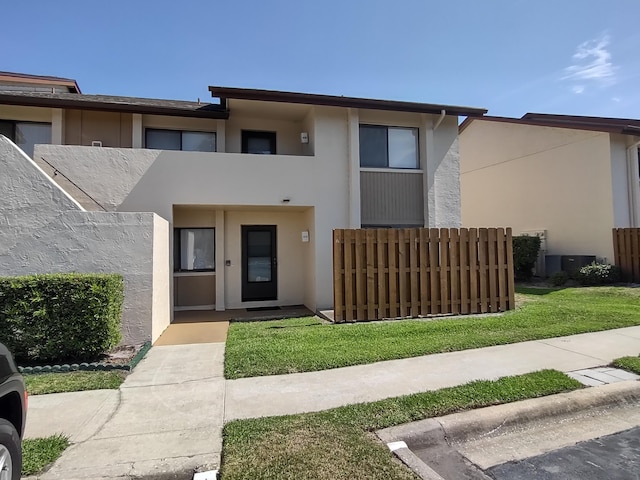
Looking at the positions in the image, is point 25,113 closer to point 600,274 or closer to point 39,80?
point 39,80

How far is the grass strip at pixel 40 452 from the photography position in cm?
332

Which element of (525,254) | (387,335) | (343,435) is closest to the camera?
(343,435)

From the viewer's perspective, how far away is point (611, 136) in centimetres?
1518

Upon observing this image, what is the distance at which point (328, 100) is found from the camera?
36.1 feet

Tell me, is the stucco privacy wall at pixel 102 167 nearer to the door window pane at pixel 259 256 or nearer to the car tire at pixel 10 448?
the door window pane at pixel 259 256

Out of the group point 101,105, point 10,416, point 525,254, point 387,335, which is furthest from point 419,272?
point 525,254

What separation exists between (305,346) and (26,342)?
4.28 meters

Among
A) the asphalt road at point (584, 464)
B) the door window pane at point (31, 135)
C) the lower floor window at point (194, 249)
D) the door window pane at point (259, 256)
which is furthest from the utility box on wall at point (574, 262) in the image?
the door window pane at point (31, 135)

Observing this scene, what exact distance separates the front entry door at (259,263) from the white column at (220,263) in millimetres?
628

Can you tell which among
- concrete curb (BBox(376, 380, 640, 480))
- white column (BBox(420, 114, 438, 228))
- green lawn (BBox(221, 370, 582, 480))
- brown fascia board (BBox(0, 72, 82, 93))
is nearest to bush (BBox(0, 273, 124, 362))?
green lawn (BBox(221, 370, 582, 480))

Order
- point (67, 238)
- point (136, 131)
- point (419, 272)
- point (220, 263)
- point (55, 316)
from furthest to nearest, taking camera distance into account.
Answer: point (220, 263), point (136, 131), point (419, 272), point (67, 238), point (55, 316)

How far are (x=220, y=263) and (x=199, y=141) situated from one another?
3651 millimetres

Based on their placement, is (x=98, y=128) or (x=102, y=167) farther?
(x=98, y=128)

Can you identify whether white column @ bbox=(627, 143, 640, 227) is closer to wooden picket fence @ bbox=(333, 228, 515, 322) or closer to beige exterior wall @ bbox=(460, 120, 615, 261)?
beige exterior wall @ bbox=(460, 120, 615, 261)
